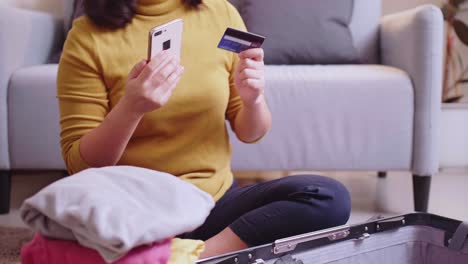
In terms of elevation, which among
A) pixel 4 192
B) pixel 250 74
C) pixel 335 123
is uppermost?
pixel 250 74

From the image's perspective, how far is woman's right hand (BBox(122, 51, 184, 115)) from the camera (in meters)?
0.66

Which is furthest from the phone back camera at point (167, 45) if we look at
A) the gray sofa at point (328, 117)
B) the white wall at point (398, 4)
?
the white wall at point (398, 4)

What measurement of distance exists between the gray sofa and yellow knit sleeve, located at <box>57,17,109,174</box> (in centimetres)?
60

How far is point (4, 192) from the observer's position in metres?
1.40

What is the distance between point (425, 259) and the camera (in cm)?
87

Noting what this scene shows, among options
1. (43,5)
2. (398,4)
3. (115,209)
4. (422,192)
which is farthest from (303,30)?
(115,209)

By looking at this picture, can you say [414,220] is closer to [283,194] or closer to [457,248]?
[457,248]

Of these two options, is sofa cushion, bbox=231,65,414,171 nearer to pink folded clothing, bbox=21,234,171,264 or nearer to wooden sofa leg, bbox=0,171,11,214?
wooden sofa leg, bbox=0,171,11,214

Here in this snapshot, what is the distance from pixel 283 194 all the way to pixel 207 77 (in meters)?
0.21

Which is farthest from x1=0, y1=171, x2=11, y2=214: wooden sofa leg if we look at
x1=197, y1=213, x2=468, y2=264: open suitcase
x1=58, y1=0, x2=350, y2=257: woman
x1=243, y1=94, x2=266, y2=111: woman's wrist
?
x1=197, y1=213, x2=468, y2=264: open suitcase

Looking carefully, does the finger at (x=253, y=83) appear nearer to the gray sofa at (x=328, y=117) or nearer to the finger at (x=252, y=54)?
the finger at (x=252, y=54)

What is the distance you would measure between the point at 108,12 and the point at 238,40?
20cm

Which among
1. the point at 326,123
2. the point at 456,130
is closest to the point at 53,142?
the point at 326,123

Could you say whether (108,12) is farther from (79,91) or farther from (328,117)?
(328,117)
